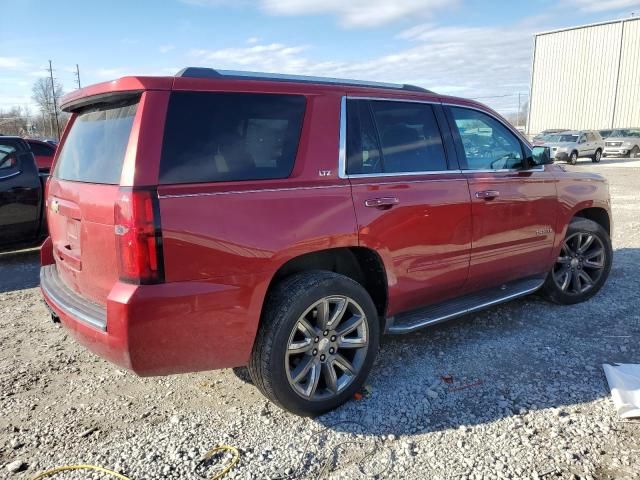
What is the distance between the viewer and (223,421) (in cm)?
307

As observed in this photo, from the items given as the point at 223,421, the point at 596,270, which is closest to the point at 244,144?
the point at 223,421

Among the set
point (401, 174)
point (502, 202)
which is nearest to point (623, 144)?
point (502, 202)

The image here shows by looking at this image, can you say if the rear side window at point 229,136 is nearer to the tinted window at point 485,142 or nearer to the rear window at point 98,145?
the rear window at point 98,145

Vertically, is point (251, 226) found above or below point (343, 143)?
below

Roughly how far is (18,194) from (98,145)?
458 cm

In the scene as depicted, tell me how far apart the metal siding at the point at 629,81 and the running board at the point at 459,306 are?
142 feet

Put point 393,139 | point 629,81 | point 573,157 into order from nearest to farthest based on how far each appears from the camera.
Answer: point 393,139
point 573,157
point 629,81

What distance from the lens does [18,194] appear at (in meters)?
6.72

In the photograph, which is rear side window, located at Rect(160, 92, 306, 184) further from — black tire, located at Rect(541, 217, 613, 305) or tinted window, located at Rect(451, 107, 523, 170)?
black tire, located at Rect(541, 217, 613, 305)

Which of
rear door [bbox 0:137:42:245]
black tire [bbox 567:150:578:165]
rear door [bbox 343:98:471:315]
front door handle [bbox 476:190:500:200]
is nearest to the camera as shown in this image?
rear door [bbox 343:98:471:315]

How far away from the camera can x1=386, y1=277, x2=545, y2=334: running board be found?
140 inches

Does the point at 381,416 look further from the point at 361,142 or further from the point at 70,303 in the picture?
the point at 70,303

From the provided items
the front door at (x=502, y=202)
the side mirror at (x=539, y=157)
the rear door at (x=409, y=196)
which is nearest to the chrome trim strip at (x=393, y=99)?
the rear door at (x=409, y=196)

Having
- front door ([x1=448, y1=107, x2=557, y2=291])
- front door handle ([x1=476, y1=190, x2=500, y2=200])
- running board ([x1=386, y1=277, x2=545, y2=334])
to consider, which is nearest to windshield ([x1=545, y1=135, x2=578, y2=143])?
front door ([x1=448, y1=107, x2=557, y2=291])
